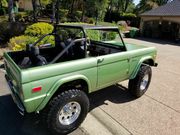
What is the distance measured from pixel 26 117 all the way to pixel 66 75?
60.0 inches

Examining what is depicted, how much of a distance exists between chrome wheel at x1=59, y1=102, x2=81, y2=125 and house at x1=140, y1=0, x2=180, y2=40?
61.1 ft

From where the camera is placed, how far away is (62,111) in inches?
138

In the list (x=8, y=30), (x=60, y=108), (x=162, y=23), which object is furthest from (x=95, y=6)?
(x=60, y=108)

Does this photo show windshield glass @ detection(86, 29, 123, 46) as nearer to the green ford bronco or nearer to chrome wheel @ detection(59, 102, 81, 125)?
the green ford bronco

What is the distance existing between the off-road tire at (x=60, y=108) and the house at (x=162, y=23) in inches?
734

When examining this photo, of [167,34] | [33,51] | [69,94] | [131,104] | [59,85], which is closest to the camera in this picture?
[59,85]

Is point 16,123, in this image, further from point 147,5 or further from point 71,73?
point 147,5

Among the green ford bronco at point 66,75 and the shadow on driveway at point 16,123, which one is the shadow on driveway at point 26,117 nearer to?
the shadow on driveway at point 16,123

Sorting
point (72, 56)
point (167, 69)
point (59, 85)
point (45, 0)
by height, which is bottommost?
point (167, 69)

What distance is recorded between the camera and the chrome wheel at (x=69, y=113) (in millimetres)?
3510

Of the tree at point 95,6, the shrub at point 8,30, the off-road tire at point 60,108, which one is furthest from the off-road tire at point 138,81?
the tree at point 95,6

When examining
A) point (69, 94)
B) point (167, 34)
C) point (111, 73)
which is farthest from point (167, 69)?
point (167, 34)

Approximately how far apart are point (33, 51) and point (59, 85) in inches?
42.5

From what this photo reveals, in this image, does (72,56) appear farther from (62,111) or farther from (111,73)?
(62,111)
